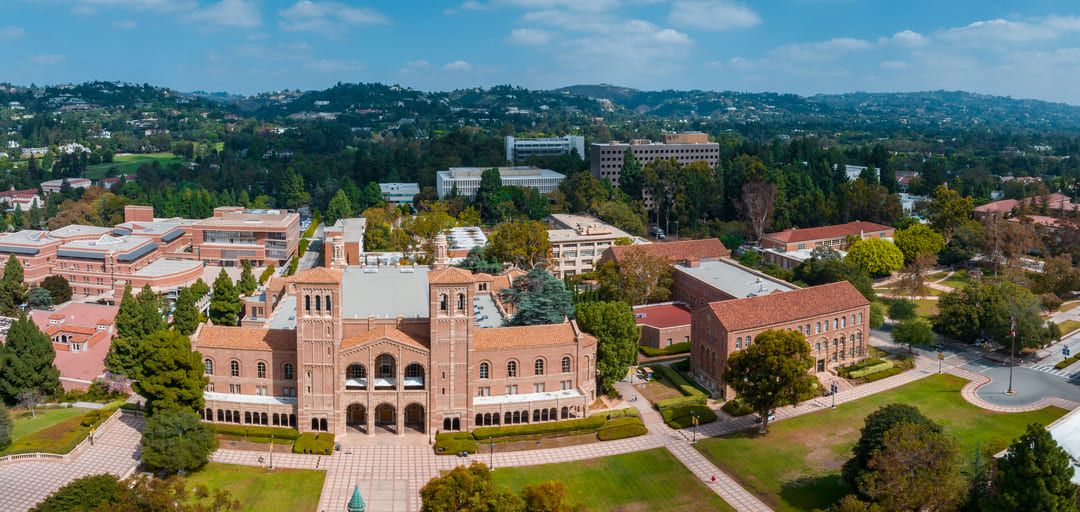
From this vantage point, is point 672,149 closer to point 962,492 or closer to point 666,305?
point 666,305

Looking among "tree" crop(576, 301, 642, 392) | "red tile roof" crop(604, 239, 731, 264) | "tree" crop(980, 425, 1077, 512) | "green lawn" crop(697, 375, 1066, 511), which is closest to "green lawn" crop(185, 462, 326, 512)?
"tree" crop(576, 301, 642, 392)

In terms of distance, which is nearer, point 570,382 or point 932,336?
point 570,382

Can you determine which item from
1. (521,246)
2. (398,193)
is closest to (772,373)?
(521,246)

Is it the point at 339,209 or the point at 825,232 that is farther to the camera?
the point at 339,209

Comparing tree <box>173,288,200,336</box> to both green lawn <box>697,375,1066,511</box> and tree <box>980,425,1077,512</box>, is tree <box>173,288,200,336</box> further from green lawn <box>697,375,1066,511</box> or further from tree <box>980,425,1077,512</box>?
tree <box>980,425,1077,512</box>

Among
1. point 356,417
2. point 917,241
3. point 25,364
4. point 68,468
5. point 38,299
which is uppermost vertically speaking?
point 917,241

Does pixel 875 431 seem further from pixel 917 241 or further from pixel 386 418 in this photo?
pixel 917 241

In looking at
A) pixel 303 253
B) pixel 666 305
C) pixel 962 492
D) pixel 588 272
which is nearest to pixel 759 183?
pixel 588 272
